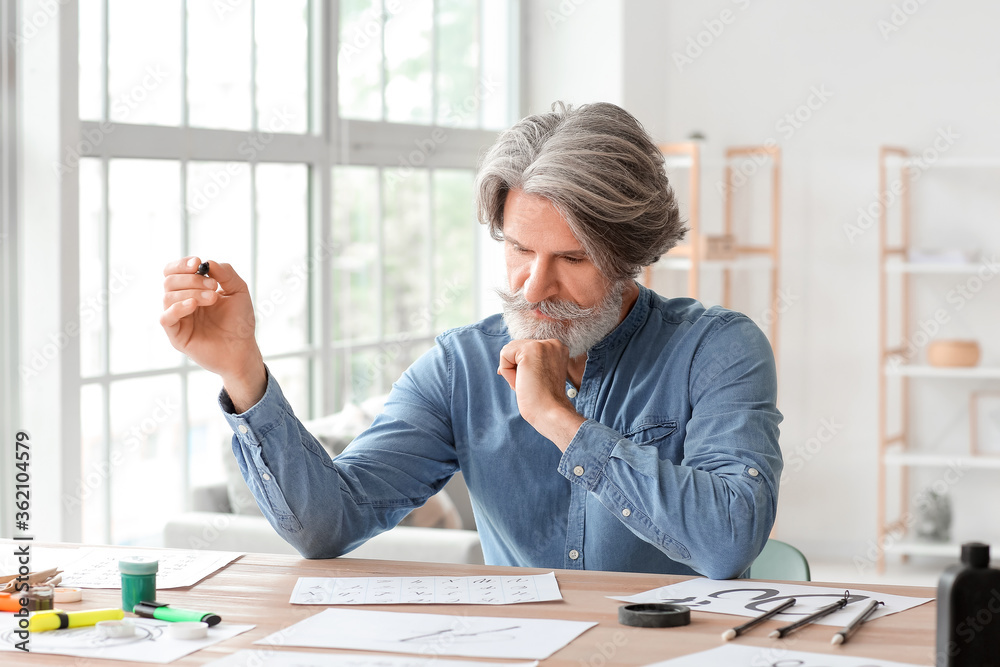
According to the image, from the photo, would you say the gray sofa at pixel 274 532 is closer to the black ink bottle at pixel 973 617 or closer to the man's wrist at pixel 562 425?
the man's wrist at pixel 562 425

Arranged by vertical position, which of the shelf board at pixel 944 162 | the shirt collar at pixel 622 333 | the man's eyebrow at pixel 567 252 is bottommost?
the shirt collar at pixel 622 333

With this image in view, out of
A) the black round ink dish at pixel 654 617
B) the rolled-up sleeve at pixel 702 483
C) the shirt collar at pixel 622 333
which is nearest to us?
the black round ink dish at pixel 654 617

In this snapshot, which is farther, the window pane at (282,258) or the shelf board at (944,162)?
the shelf board at (944,162)

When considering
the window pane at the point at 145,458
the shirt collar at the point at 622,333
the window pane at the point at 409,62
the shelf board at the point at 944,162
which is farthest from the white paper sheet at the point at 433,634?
the shelf board at the point at 944,162

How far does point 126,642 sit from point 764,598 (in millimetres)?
700

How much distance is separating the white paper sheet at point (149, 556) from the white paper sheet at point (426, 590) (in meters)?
0.14

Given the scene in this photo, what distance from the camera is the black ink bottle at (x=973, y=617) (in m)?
0.92

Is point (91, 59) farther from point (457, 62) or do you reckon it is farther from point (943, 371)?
point (943, 371)

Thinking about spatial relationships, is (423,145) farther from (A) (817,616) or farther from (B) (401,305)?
(A) (817,616)

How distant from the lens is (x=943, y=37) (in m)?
4.38

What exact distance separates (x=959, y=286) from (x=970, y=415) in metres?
0.53

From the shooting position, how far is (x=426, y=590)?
4.24ft

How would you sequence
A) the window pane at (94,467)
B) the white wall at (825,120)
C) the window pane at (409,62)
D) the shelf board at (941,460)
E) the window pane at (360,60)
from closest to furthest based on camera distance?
the window pane at (94,467) → the window pane at (360,60) → the window pane at (409,62) → the shelf board at (941,460) → the white wall at (825,120)

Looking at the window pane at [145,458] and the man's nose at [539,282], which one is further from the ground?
the man's nose at [539,282]
